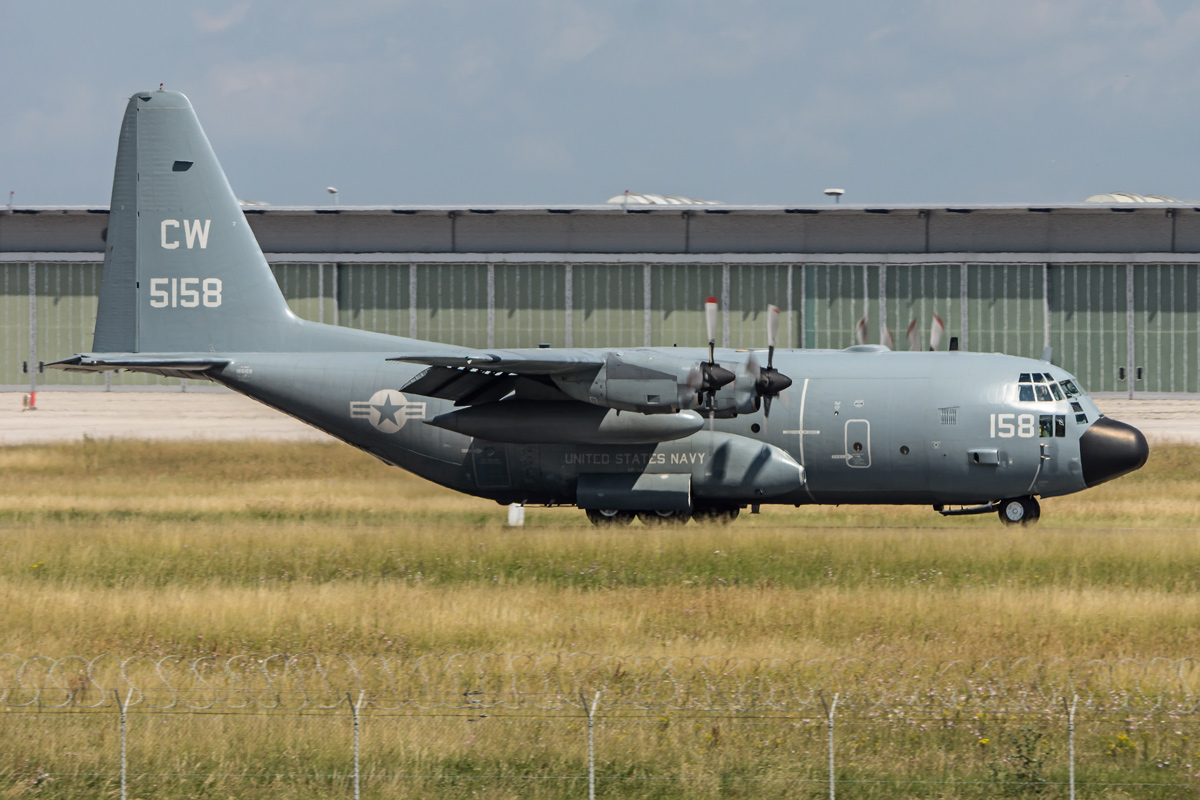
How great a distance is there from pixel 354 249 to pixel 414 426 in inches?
1015

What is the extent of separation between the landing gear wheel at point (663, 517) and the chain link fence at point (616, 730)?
11291mm

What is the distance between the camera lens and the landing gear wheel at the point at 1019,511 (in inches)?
→ 1086

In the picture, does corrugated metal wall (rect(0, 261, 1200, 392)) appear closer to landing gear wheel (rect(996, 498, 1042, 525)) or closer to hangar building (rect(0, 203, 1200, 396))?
hangar building (rect(0, 203, 1200, 396))

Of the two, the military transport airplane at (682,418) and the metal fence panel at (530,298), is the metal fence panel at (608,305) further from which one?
the military transport airplane at (682,418)

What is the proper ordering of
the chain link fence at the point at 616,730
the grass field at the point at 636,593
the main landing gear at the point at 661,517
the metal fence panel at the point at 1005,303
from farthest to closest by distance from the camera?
the metal fence panel at the point at 1005,303 → the main landing gear at the point at 661,517 → the grass field at the point at 636,593 → the chain link fence at the point at 616,730

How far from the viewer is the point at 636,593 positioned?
21.6 m

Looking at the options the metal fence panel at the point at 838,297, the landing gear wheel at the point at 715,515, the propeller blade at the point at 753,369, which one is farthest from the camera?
the metal fence panel at the point at 838,297

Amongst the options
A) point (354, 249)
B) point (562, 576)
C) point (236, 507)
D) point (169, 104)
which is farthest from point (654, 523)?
point (354, 249)

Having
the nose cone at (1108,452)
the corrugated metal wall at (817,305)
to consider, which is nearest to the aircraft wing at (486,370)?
the nose cone at (1108,452)

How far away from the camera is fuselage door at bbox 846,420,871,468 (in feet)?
87.1

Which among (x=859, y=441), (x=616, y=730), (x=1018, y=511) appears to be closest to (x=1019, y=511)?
(x=1018, y=511)

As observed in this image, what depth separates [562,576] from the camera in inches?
907

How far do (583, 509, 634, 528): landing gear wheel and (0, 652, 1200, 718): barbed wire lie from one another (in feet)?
34.9

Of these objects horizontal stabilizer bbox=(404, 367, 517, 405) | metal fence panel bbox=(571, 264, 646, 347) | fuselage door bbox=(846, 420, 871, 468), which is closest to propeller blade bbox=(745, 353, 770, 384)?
fuselage door bbox=(846, 420, 871, 468)
